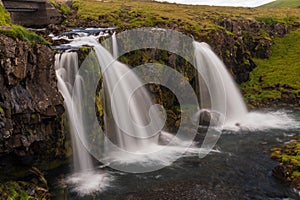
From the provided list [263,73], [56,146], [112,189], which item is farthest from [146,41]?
[263,73]

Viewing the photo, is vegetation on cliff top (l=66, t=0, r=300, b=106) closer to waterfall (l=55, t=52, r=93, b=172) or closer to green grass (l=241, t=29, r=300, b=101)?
green grass (l=241, t=29, r=300, b=101)

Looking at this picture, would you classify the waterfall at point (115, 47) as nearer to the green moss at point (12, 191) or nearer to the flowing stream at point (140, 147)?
the flowing stream at point (140, 147)

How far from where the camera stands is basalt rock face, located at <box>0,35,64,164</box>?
1998 cm

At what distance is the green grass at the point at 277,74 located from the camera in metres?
51.2

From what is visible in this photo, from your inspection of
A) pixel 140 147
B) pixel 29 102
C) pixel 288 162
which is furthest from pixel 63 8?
pixel 288 162

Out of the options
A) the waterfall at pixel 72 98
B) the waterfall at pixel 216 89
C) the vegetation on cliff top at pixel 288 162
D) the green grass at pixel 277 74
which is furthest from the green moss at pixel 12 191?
the green grass at pixel 277 74

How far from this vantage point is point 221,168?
82.6 ft

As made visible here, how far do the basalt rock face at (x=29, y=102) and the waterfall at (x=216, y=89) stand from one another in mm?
22554

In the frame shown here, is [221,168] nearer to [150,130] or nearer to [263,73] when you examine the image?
[150,130]

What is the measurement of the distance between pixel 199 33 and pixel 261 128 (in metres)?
19.6

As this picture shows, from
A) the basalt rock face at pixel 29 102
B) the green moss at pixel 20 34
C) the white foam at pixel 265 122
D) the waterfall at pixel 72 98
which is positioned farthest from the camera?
the white foam at pixel 265 122

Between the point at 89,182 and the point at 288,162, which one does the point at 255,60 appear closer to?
the point at 288,162

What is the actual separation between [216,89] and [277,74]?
19591 mm

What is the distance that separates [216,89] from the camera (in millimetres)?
43031
